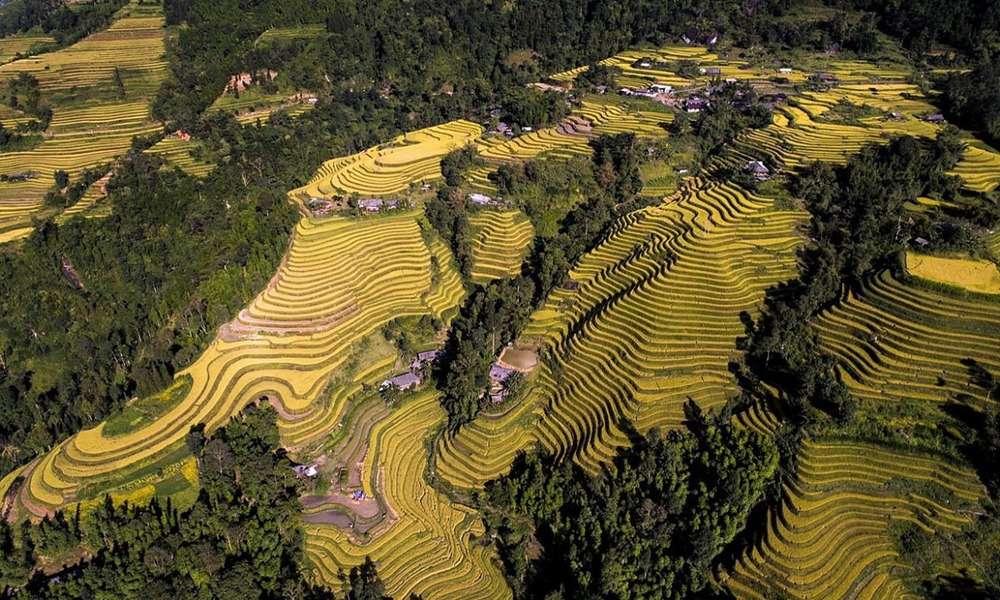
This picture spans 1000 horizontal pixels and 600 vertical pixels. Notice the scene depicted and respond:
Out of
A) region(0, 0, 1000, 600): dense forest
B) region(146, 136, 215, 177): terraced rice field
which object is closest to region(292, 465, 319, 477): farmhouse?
region(0, 0, 1000, 600): dense forest

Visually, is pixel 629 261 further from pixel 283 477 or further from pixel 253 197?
pixel 253 197

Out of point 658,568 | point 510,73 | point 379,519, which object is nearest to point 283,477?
point 379,519

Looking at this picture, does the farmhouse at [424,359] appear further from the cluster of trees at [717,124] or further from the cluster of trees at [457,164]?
the cluster of trees at [717,124]

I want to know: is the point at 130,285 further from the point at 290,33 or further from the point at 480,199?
the point at 290,33

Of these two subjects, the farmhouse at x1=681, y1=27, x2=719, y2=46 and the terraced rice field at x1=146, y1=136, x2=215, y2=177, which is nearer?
the terraced rice field at x1=146, y1=136, x2=215, y2=177

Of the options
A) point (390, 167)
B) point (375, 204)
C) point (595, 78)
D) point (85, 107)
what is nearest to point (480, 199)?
point (375, 204)

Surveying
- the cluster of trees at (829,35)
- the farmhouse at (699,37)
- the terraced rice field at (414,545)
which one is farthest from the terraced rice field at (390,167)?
the cluster of trees at (829,35)

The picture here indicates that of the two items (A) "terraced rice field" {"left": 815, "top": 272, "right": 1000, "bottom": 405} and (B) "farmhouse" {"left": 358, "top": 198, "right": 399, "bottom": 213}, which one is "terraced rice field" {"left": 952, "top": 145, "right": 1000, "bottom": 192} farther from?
(B) "farmhouse" {"left": 358, "top": 198, "right": 399, "bottom": 213}
